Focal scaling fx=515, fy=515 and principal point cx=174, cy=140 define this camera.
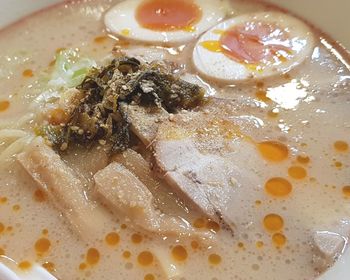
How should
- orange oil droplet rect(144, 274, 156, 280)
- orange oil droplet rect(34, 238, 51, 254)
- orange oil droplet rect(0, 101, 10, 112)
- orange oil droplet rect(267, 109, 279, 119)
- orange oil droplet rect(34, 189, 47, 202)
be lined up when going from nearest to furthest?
orange oil droplet rect(144, 274, 156, 280) < orange oil droplet rect(34, 238, 51, 254) < orange oil droplet rect(34, 189, 47, 202) < orange oil droplet rect(267, 109, 279, 119) < orange oil droplet rect(0, 101, 10, 112)

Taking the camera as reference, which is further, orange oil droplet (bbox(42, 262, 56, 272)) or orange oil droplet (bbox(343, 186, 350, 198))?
orange oil droplet (bbox(343, 186, 350, 198))

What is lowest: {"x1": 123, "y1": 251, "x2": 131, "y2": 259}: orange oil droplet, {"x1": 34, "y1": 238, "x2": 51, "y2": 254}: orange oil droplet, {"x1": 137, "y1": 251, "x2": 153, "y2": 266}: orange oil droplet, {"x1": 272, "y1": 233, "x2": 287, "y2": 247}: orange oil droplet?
{"x1": 272, "y1": 233, "x2": 287, "y2": 247}: orange oil droplet

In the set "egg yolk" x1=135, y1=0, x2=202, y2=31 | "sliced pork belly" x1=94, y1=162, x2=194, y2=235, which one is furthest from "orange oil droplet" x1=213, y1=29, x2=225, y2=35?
"sliced pork belly" x1=94, y1=162, x2=194, y2=235

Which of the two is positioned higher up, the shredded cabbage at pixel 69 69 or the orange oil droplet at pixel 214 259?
the shredded cabbage at pixel 69 69

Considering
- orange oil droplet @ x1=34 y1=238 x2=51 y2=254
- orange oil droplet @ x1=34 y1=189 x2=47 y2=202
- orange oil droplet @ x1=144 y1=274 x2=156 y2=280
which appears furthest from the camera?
orange oil droplet @ x1=34 y1=189 x2=47 y2=202

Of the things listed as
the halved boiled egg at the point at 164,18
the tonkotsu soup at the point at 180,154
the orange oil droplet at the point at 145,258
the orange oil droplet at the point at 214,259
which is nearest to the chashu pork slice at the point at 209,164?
the tonkotsu soup at the point at 180,154

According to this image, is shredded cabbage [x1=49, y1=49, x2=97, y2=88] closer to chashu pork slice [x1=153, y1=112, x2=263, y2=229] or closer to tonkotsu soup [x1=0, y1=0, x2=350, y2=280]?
tonkotsu soup [x1=0, y1=0, x2=350, y2=280]

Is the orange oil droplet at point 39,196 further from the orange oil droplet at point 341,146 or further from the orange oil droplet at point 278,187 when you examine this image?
the orange oil droplet at point 341,146
